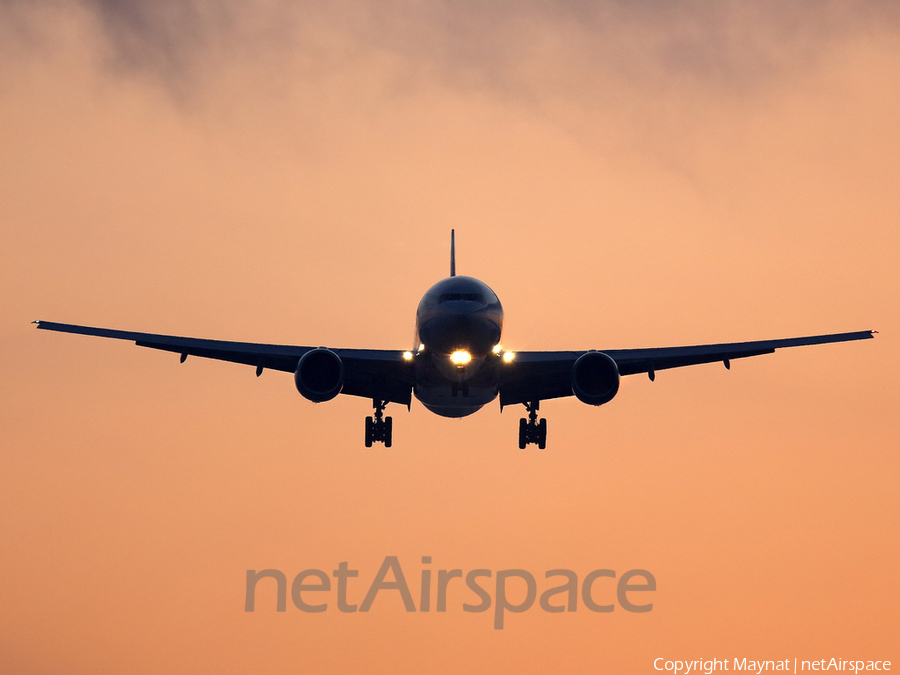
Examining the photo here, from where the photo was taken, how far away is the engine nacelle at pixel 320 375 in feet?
111

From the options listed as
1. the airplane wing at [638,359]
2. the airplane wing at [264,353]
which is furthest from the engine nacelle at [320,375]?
the airplane wing at [638,359]

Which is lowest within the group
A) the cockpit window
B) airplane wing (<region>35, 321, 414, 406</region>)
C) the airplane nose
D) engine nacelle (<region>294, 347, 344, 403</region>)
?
engine nacelle (<region>294, 347, 344, 403</region>)

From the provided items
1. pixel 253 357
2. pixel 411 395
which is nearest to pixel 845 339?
pixel 411 395

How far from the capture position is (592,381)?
113ft

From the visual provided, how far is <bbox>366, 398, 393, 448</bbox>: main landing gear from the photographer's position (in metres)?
41.6

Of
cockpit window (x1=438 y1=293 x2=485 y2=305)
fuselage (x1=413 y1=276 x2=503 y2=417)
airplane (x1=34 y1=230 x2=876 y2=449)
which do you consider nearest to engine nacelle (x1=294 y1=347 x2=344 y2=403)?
airplane (x1=34 y1=230 x2=876 y2=449)

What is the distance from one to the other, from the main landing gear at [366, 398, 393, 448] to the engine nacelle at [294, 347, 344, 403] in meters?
7.46

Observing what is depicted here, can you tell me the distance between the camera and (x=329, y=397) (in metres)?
33.9

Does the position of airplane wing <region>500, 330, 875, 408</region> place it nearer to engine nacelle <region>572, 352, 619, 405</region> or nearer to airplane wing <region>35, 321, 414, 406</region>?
engine nacelle <region>572, 352, 619, 405</region>

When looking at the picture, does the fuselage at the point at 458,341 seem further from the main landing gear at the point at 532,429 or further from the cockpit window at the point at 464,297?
the main landing gear at the point at 532,429

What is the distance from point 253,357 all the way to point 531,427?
419 inches

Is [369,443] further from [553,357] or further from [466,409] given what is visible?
[553,357]

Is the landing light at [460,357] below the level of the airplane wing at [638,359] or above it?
below

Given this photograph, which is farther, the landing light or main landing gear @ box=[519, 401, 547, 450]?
main landing gear @ box=[519, 401, 547, 450]
